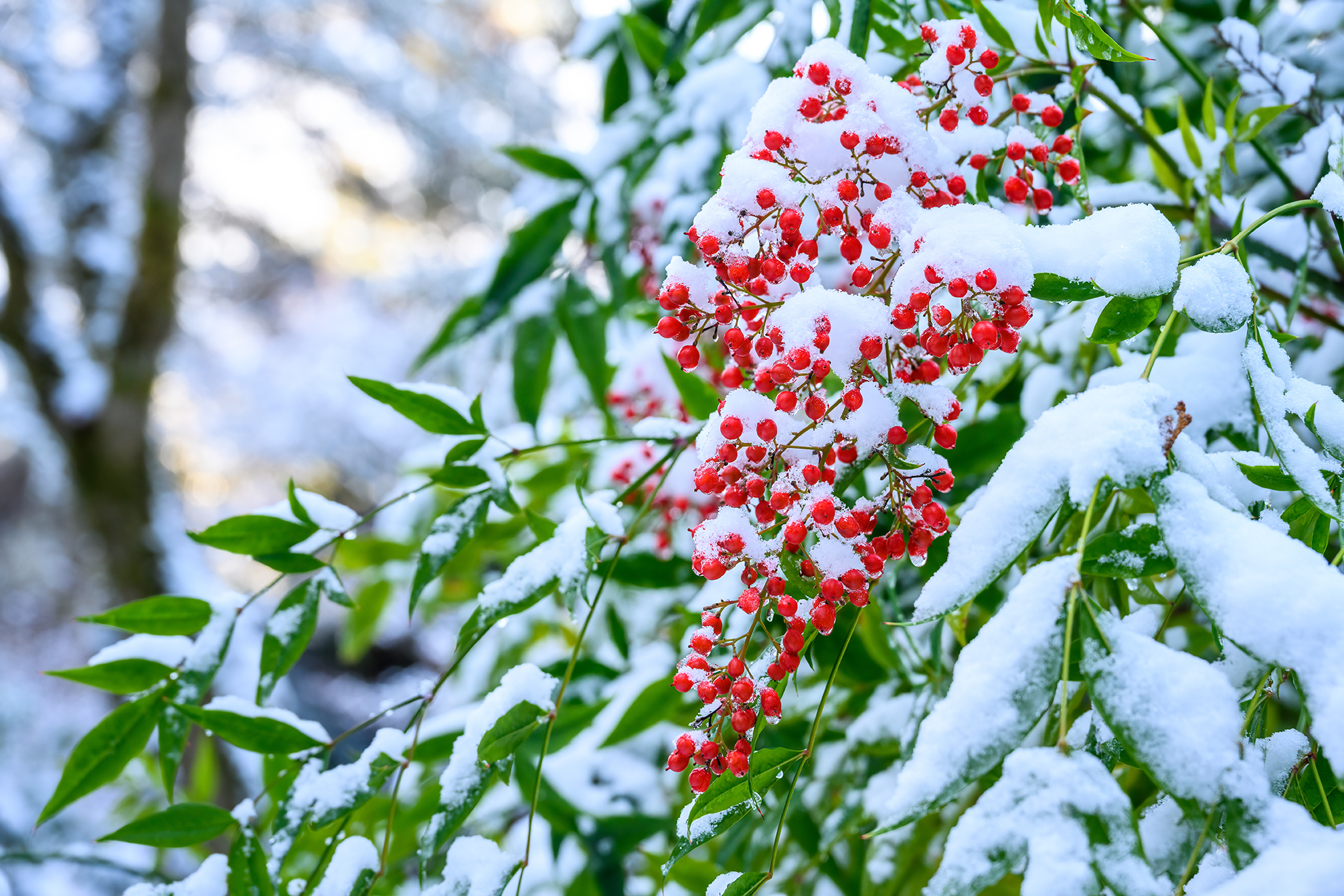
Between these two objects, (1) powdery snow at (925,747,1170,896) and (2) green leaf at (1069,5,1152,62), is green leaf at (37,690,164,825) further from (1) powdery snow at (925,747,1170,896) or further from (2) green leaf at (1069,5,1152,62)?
(2) green leaf at (1069,5,1152,62)

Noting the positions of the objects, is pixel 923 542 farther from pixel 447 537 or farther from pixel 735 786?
pixel 447 537

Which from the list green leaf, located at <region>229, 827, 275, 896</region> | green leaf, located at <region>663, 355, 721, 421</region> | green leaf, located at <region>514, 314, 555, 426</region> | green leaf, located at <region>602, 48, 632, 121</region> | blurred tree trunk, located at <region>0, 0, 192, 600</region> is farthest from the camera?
blurred tree trunk, located at <region>0, 0, 192, 600</region>

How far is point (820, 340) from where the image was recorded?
36 cm

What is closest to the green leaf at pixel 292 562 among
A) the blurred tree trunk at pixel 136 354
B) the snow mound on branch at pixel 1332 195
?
the snow mound on branch at pixel 1332 195

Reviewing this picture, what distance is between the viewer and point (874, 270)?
16.3 inches

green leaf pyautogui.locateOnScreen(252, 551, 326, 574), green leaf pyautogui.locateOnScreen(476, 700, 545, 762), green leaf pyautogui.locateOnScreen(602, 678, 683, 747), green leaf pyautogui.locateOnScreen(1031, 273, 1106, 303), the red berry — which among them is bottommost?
green leaf pyautogui.locateOnScreen(602, 678, 683, 747)

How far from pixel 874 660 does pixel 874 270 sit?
34cm

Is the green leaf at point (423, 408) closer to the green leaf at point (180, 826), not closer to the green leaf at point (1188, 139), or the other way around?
the green leaf at point (180, 826)

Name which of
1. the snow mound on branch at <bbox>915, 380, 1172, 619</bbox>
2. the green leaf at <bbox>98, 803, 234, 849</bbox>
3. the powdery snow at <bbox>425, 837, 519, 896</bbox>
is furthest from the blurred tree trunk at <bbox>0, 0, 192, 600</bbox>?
the snow mound on branch at <bbox>915, 380, 1172, 619</bbox>

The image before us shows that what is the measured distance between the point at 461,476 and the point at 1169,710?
387 mm

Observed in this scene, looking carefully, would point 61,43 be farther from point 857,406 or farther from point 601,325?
point 857,406

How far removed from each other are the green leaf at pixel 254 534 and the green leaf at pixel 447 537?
0.09 meters

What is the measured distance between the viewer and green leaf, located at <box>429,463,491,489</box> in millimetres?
526

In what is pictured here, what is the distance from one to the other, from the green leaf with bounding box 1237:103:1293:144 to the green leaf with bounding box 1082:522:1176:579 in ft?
1.11
